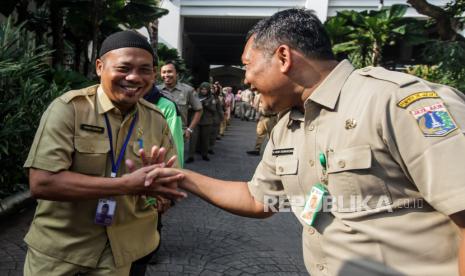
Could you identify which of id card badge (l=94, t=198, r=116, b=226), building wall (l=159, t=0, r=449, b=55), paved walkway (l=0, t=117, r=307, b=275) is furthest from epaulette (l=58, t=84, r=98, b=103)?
building wall (l=159, t=0, r=449, b=55)

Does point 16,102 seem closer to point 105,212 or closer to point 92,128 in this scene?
point 92,128

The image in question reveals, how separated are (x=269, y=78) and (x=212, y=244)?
285 centimetres

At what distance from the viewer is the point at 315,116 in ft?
4.75

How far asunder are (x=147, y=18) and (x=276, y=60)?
9.61 metres

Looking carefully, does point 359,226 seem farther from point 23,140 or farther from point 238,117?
point 238,117

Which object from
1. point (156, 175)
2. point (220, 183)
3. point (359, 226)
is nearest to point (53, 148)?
point (156, 175)

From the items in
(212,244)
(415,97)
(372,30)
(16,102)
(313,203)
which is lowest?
(212,244)

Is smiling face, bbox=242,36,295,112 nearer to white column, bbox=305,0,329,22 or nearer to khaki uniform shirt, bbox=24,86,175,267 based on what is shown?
khaki uniform shirt, bbox=24,86,175,267

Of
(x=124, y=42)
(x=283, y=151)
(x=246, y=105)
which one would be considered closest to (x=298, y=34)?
(x=283, y=151)

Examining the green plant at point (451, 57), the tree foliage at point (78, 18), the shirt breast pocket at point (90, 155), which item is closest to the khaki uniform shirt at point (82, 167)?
the shirt breast pocket at point (90, 155)

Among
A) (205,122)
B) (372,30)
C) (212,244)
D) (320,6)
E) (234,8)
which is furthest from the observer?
(234,8)

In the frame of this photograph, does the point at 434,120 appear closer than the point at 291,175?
Yes

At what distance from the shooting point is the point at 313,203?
139 centimetres

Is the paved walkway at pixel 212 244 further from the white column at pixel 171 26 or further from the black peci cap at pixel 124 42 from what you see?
the white column at pixel 171 26
